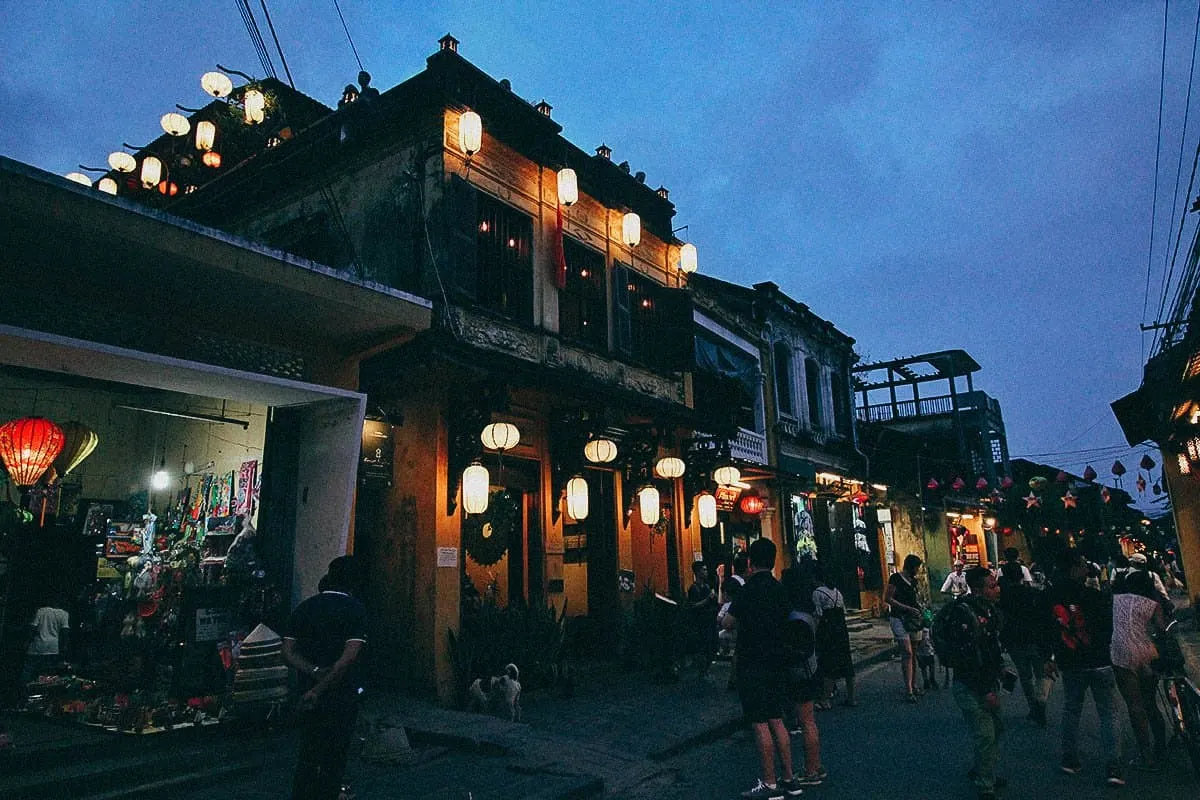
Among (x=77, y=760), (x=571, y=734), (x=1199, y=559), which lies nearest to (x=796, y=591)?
(x=571, y=734)

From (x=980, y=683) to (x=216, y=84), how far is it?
18249 mm

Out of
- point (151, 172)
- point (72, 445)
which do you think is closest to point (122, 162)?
point (151, 172)

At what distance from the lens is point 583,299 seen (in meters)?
13.8

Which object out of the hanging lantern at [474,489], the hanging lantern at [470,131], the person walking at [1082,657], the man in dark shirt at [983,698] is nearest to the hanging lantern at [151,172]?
the hanging lantern at [470,131]

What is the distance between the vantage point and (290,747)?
7453 mm

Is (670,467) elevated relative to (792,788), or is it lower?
elevated

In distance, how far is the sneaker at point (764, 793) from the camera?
5824 millimetres

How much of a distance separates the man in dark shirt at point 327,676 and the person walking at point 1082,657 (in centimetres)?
614

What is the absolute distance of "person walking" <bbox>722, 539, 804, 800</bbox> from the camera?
19.3ft

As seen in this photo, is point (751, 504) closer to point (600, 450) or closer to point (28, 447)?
point (600, 450)

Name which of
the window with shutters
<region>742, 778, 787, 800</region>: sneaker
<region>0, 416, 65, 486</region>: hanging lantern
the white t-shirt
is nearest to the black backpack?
<region>742, 778, 787, 800</region>: sneaker

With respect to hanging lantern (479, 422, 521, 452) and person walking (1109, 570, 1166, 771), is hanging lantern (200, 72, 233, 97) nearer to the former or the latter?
hanging lantern (479, 422, 521, 452)

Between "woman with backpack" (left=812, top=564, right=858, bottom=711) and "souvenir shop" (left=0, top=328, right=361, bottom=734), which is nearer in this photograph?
"souvenir shop" (left=0, top=328, right=361, bottom=734)

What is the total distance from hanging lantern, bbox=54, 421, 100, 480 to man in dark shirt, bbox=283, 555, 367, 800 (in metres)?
6.37
